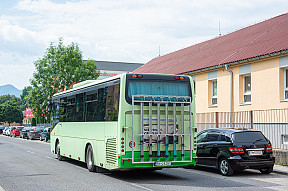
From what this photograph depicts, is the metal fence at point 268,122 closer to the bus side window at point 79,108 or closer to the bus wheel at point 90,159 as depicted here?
the bus wheel at point 90,159

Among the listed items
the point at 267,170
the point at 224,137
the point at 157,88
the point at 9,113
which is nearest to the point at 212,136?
the point at 224,137

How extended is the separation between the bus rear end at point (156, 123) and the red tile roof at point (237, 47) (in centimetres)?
977

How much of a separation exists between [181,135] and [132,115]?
Result: 1644 millimetres

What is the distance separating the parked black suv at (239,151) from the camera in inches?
475

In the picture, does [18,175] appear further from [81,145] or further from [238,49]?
[238,49]

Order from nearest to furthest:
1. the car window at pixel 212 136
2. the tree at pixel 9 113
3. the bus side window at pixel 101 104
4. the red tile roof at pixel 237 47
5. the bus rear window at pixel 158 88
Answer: the bus rear window at pixel 158 88 → the bus side window at pixel 101 104 → the car window at pixel 212 136 → the red tile roof at pixel 237 47 → the tree at pixel 9 113

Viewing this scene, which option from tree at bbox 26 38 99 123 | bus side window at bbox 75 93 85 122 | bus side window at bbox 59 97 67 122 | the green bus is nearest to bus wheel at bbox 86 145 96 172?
the green bus

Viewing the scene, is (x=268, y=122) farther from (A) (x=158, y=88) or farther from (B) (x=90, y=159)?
(B) (x=90, y=159)

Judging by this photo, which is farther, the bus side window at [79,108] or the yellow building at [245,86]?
the yellow building at [245,86]

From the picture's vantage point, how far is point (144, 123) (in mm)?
10867

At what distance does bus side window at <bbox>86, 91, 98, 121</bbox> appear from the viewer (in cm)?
1277

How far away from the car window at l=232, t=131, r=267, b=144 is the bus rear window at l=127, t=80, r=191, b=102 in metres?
2.20

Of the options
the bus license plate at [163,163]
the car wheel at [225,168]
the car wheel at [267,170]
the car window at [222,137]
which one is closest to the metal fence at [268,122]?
the car wheel at [267,170]

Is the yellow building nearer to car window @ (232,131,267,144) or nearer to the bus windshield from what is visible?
car window @ (232,131,267,144)
